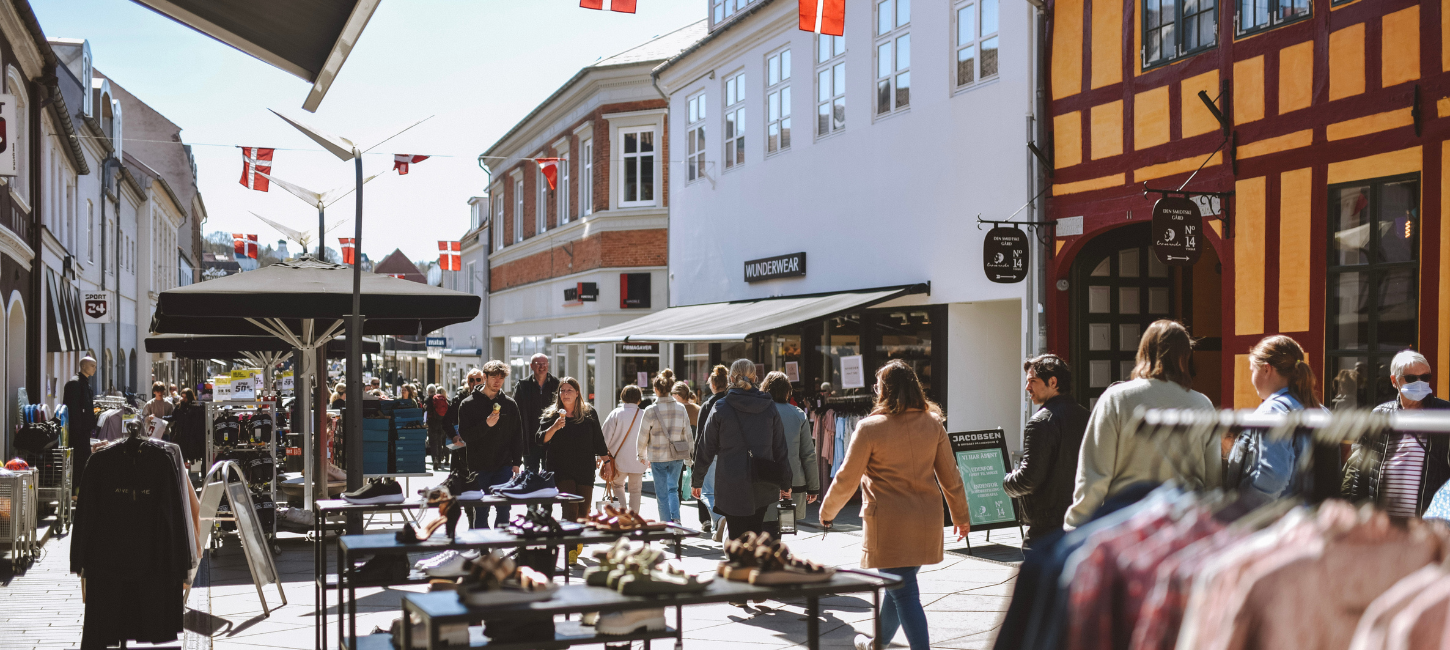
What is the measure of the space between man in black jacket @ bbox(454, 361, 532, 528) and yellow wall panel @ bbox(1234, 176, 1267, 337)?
6.51 m

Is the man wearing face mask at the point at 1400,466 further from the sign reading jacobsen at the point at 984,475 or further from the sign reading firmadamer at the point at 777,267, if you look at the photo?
the sign reading firmadamer at the point at 777,267

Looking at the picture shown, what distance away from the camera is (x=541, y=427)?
1034 centimetres

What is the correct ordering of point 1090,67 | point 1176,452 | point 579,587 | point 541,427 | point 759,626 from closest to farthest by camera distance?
point 1176,452, point 579,587, point 759,626, point 541,427, point 1090,67

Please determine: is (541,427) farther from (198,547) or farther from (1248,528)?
(1248,528)

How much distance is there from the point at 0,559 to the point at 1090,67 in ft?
36.4

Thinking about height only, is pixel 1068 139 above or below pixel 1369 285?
above

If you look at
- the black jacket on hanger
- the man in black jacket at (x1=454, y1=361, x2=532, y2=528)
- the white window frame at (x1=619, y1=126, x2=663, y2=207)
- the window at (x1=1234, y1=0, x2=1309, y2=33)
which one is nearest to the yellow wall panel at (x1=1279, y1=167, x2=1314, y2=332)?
the window at (x1=1234, y1=0, x2=1309, y2=33)

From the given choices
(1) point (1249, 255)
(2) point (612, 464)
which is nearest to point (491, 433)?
(2) point (612, 464)

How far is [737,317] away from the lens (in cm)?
1691

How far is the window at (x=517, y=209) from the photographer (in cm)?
3522

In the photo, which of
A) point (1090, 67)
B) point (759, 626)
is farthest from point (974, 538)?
point (1090, 67)

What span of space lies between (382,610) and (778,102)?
12457 millimetres

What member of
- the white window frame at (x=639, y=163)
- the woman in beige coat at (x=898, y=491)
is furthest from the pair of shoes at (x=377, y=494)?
the white window frame at (x=639, y=163)

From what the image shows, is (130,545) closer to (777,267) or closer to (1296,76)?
(1296,76)
